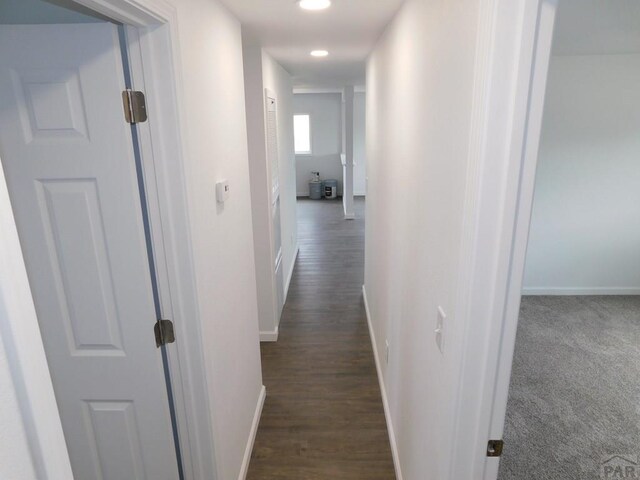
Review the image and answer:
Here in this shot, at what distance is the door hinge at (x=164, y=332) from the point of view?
4.74 feet

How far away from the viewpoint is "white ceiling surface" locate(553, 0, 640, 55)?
214 cm

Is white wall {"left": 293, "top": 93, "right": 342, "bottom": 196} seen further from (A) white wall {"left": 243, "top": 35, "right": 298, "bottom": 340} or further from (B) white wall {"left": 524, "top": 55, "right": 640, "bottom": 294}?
(B) white wall {"left": 524, "top": 55, "right": 640, "bottom": 294}

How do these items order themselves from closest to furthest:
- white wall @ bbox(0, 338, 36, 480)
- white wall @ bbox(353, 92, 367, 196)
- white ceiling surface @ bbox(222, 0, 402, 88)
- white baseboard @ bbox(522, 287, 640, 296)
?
white wall @ bbox(0, 338, 36, 480) → white ceiling surface @ bbox(222, 0, 402, 88) → white baseboard @ bbox(522, 287, 640, 296) → white wall @ bbox(353, 92, 367, 196)

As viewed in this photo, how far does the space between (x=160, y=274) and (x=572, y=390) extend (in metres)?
2.76

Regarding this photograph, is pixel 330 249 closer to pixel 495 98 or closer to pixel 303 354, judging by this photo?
pixel 303 354

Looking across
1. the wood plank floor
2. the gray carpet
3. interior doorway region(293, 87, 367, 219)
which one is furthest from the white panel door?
interior doorway region(293, 87, 367, 219)

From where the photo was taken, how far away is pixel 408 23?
5.79 ft

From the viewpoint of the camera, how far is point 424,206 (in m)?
1.57

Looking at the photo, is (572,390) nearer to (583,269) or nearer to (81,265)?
(583,269)

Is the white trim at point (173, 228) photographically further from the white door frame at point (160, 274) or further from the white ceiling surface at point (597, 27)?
the white ceiling surface at point (597, 27)

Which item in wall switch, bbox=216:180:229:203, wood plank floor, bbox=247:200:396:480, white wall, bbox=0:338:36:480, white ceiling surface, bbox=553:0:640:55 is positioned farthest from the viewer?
wood plank floor, bbox=247:200:396:480

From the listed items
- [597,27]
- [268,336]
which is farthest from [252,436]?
[597,27]

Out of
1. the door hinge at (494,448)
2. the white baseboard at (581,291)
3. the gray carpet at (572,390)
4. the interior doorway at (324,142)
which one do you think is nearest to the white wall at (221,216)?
the door hinge at (494,448)

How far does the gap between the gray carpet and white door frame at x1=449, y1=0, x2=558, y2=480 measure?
4.42 feet
